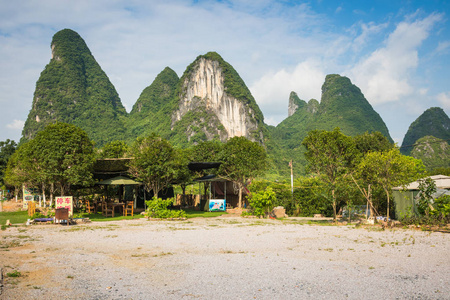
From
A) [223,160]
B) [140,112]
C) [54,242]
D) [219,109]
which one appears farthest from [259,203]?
[140,112]

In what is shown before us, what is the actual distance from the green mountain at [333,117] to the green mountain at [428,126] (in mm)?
18241

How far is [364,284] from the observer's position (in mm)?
4031

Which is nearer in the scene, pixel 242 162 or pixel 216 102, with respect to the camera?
pixel 242 162

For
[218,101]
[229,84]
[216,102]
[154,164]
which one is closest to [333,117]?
[229,84]

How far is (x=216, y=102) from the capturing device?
316 feet

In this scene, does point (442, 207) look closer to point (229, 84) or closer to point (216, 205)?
point (216, 205)

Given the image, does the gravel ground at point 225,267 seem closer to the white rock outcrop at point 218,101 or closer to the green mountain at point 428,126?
the white rock outcrop at point 218,101

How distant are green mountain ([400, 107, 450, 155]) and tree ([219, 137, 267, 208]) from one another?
76.0 m

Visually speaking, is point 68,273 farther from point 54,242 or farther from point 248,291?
point 54,242

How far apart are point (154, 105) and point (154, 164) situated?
10627 cm

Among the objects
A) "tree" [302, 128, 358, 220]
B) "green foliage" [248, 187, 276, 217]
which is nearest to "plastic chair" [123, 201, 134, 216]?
"green foliage" [248, 187, 276, 217]

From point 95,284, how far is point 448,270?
5.00 metres

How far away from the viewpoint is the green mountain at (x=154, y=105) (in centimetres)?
10138

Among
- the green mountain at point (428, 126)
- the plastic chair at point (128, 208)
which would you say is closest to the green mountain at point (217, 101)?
the green mountain at point (428, 126)
